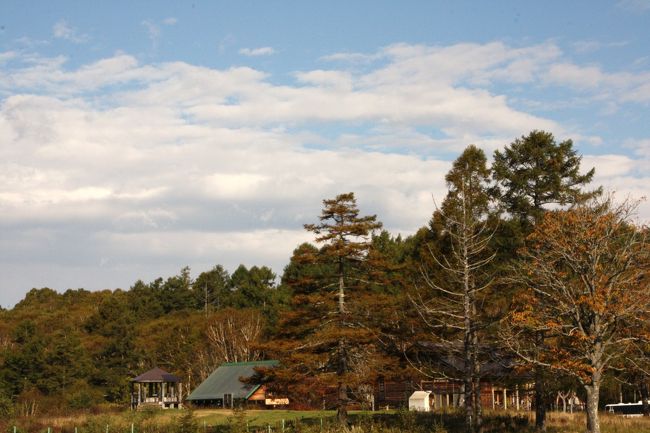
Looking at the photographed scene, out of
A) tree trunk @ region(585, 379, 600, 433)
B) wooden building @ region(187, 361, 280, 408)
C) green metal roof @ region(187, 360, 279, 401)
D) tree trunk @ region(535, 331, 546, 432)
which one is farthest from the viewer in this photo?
green metal roof @ region(187, 360, 279, 401)

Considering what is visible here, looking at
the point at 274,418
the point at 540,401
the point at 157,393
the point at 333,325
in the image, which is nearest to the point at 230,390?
the point at 157,393

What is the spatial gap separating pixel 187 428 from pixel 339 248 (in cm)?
1522

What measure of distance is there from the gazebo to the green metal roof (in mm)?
3400

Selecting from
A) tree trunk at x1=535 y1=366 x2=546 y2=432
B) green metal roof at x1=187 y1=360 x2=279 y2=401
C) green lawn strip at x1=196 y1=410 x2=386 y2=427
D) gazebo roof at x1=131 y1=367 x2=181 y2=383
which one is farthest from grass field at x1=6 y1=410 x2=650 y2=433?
gazebo roof at x1=131 y1=367 x2=181 y2=383

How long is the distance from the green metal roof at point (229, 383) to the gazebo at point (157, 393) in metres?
3.40

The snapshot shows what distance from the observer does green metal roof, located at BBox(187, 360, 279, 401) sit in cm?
7400

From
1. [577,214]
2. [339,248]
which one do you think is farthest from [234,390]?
[577,214]

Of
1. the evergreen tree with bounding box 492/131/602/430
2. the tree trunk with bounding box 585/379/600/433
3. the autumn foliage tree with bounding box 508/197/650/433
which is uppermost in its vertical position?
the evergreen tree with bounding box 492/131/602/430

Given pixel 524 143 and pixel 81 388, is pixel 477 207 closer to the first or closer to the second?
pixel 524 143

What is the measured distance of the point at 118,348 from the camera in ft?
311

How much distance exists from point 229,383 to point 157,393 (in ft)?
51.2

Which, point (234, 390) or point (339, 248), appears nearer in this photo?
point (339, 248)

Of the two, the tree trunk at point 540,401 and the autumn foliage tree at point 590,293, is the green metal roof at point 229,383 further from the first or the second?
the autumn foliage tree at point 590,293

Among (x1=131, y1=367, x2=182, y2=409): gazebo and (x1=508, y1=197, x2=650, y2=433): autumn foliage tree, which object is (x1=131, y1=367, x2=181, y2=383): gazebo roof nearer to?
(x1=131, y1=367, x2=182, y2=409): gazebo
